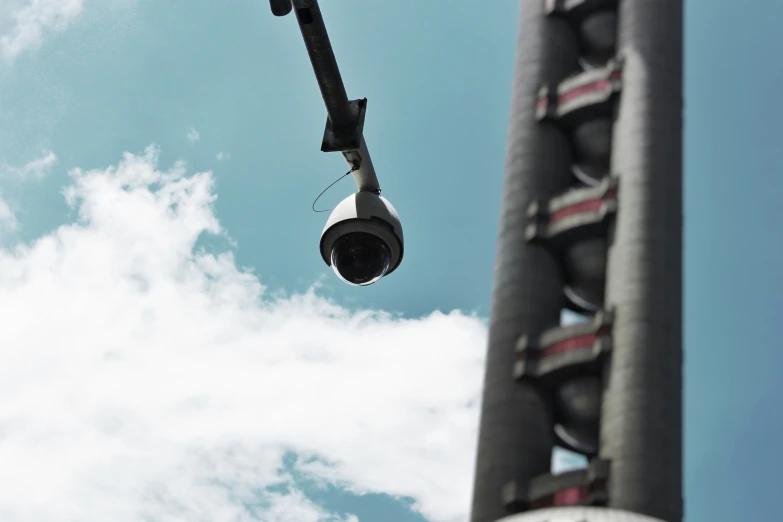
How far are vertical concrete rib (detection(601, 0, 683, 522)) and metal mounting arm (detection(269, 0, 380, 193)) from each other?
32886mm

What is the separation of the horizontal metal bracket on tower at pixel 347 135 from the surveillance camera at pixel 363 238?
107 cm

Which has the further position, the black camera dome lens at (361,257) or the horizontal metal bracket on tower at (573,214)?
the horizontal metal bracket on tower at (573,214)

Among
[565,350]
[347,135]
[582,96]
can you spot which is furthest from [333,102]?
[582,96]

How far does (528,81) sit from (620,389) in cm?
2057

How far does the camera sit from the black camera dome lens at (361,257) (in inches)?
464

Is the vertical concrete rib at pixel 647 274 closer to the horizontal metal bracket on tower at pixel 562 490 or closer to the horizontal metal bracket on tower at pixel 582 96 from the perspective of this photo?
the horizontal metal bracket on tower at pixel 562 490

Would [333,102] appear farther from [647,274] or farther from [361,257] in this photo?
[647,274]

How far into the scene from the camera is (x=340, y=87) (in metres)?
9.88

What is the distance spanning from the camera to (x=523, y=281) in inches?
2021

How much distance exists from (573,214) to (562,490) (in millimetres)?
14070

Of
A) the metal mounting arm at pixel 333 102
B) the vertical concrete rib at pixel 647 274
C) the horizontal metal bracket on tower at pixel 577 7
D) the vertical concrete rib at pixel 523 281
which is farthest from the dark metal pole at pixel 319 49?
the horizontal metal bracket on tower at pixel 577 7

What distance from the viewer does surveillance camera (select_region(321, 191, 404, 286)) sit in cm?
1159

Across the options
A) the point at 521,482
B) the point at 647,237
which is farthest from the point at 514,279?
the point at 521,482

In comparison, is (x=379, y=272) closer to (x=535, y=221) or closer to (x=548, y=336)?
(x=548, y=336)
